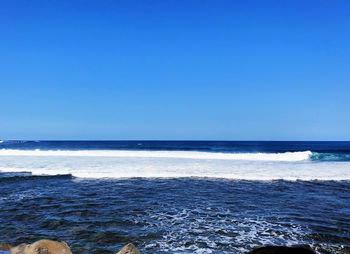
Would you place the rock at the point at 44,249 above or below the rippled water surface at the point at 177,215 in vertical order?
above

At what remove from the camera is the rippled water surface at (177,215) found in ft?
20.7

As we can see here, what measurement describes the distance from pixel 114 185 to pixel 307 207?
939 cm

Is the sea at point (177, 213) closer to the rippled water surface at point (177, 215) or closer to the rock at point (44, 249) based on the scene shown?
the rippled water surface at point (177, 215)

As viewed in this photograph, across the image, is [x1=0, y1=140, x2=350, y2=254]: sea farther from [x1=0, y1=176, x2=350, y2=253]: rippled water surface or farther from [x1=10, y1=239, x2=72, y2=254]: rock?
[x1=10, y1=239, x2=72, y2=254]: rock

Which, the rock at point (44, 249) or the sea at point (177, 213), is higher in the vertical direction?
the rock at point (44, 249)

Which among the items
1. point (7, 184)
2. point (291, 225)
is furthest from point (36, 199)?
point (291, 225)

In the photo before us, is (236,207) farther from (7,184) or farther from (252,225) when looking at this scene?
(7,184)

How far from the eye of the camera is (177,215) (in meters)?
8.50

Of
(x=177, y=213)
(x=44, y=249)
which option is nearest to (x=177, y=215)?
(x=177, y=213)

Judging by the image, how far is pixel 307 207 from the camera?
9.64m

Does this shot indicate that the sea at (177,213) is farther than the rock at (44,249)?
Yes

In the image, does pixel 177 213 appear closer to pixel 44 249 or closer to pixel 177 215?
pixel 177 215

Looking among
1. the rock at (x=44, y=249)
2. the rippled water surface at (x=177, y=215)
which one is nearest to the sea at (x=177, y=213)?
the rippled water surface at (x=177, y=215)

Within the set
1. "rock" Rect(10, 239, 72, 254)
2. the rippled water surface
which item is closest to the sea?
the rippled water surface
